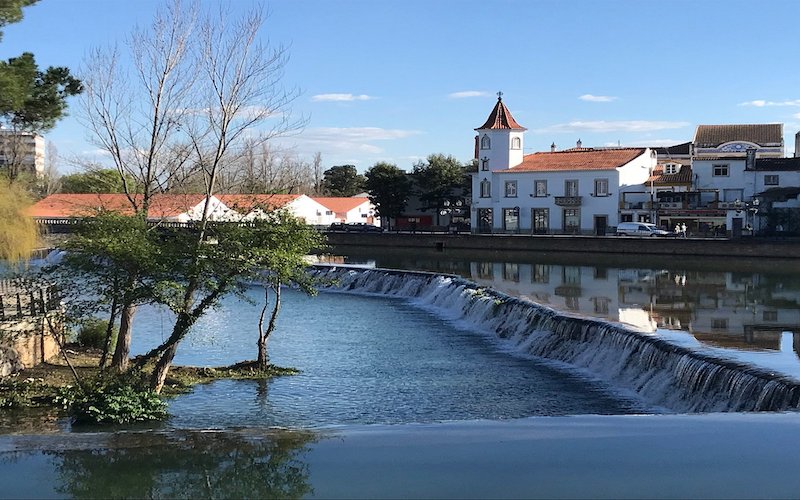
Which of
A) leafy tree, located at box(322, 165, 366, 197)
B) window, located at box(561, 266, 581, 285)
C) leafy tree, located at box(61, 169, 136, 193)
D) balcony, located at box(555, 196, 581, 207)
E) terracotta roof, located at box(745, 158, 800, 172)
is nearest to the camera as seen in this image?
leafy tree, located at box(61, 169, 136, 193)

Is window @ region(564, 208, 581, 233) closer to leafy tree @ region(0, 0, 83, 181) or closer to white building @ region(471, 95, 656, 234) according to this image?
white building @ region(471, 95, 656, 234)

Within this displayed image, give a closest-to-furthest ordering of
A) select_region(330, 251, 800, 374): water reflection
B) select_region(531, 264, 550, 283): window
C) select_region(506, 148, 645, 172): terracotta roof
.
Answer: select_region(330, 251, 800, 374): water reflection, select_region(531, 264, 550, 283): window, select_region(506, 148, 645, 172): terracotta roof

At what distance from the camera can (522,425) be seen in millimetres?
10781

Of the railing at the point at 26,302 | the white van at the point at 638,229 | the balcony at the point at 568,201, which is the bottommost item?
the railing at the point at 26,302

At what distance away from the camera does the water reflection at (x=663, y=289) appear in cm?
2045

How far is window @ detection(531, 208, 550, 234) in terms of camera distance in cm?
5856

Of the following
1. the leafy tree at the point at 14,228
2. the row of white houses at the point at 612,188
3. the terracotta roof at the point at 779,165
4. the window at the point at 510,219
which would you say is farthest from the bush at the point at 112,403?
the terracotta roof at the point at 779,165

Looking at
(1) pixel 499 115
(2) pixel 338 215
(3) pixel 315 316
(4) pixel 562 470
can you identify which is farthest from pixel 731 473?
(2) pixel 338 215

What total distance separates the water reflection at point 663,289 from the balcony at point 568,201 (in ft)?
28.4

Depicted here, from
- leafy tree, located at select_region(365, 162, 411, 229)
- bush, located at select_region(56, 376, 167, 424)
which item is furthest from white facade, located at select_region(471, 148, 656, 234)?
bush, located at select_region(56, 376, 167, 424)

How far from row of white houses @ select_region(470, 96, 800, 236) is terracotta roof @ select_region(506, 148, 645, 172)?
0.07 meters

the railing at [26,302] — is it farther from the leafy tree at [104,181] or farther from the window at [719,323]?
the window at [719,323]

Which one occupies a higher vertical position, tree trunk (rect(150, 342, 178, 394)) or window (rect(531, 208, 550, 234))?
window (rect(531, 208, 550, 234))

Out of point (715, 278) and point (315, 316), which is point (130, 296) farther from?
point (715, 278)
